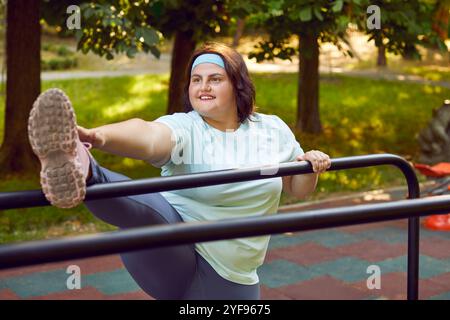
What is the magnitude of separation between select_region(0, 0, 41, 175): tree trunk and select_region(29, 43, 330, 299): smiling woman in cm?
545

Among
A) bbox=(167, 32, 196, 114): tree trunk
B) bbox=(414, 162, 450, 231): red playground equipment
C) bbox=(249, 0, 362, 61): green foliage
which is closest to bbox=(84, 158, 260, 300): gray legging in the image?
bbox=(414, 162, 450, 231): red playground equipment

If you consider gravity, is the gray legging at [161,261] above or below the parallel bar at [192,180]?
below

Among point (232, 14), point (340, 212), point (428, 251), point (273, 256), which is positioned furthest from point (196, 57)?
point (232, 14)

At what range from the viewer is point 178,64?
29.8 feet

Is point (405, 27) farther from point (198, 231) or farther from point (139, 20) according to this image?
point (198, 231)

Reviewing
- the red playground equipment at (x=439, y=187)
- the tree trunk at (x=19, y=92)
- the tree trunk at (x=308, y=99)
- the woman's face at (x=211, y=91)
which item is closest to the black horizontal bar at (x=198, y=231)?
the woman's face at (x=211, y=91)

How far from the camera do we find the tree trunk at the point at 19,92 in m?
7.78

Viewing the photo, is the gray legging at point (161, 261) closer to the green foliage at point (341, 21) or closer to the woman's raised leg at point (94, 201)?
the woman's raised leg at point (94, 201)

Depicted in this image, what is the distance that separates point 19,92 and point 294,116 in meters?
4.93

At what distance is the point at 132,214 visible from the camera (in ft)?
7.48

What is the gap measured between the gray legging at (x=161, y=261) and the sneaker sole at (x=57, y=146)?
16cm

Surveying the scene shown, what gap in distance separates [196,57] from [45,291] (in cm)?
272

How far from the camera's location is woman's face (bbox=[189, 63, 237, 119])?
2572 millimetres
